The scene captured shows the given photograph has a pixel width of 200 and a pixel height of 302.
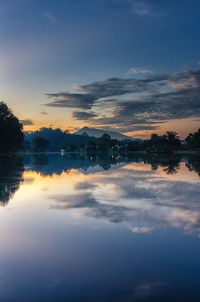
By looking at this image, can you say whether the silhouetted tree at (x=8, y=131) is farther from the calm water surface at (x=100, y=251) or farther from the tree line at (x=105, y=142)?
the calm water surface at (x=100, y=251)

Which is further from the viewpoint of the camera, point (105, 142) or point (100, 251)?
point (105, 142)

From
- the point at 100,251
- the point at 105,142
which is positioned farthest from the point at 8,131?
the point at 105,142

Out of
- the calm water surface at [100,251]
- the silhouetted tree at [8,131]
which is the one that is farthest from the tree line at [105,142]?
the calm water surface at [100,251]

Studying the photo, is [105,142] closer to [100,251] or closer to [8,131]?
[8,131]

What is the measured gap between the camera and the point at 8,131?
70.4m

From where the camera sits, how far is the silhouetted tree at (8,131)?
6969 cm

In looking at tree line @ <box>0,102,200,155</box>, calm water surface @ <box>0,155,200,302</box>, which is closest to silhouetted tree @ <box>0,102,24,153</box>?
tree line @ <box>0,102,200,155</box>

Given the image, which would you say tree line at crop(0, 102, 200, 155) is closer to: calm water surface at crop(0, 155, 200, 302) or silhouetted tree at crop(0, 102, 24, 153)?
silhouetted tree at crop(0, 102, 24, 153)

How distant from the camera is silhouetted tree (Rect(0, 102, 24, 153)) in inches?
2744

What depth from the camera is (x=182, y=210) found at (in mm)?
9109

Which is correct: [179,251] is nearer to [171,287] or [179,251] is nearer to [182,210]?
[171,287]

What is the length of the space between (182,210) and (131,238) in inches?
136

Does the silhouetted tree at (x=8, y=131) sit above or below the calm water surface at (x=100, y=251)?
above

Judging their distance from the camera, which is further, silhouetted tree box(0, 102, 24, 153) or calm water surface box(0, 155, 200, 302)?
silhouetted tree box(0, 102, 24, 153)
